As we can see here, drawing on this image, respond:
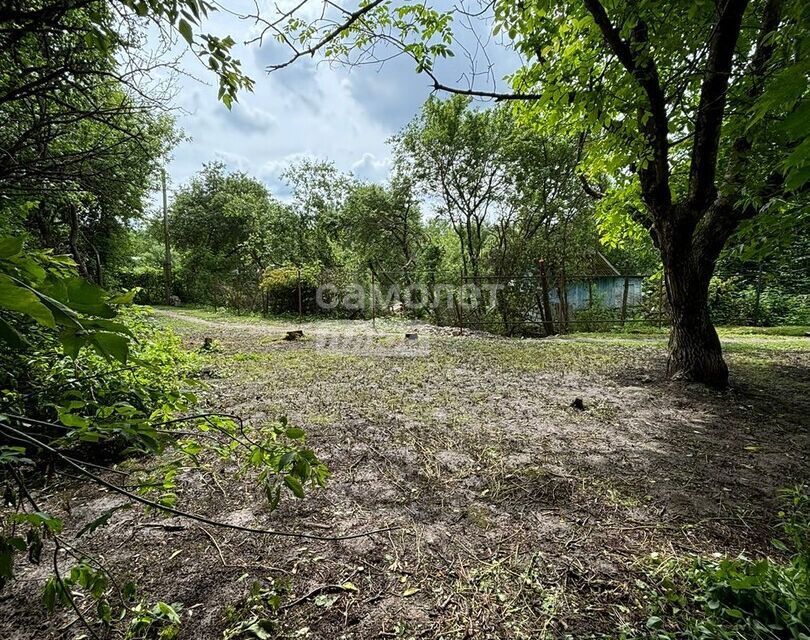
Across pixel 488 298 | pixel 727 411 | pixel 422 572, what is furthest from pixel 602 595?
pixel 488 298

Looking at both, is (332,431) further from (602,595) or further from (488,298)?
(488,298)

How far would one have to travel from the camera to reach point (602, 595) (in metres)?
1.48

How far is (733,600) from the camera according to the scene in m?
1.34

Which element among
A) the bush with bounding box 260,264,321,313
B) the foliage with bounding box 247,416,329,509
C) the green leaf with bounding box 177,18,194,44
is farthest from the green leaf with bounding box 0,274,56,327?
the bush with bounding box 260,264,321,313

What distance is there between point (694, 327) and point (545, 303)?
522 centimetres

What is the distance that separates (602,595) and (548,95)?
3808mm

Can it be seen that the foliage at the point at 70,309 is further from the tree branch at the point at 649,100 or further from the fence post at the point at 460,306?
the fence post at the point at 460,306

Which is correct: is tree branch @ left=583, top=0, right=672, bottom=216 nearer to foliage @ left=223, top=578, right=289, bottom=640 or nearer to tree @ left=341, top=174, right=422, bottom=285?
foliage @ left=223, top=578, right=289, bottom=640

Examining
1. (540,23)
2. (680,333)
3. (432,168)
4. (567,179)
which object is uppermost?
(432,168)

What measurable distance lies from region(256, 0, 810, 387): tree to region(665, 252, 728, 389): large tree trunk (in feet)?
0.04

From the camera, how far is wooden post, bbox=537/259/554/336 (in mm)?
9234

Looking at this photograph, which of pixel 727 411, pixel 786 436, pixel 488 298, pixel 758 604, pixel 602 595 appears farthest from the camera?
pixel 488 298

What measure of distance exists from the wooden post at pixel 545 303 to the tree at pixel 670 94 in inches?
165

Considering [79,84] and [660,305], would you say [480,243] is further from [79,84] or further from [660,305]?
[79,84]
